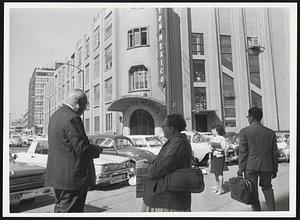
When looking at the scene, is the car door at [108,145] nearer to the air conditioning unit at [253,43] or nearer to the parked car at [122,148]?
the parked car at [122,148]

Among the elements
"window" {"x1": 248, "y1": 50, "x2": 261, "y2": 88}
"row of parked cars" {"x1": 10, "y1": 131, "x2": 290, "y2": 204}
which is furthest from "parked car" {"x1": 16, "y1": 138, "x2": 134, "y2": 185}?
Result: "window" {"x1": 248, "y1": 50, "x2": 261, "y2": 88}

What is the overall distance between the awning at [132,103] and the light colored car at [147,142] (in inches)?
18.7

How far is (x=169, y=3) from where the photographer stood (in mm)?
3625

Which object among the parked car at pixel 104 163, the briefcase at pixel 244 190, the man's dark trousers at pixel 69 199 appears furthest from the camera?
the parked car at pixel 104 163

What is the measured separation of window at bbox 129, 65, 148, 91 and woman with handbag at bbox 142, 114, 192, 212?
7.99 feet

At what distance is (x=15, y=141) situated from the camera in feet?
11.7

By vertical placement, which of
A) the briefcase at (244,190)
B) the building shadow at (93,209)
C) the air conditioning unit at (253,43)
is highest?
the air conditioning unit at (253,43)

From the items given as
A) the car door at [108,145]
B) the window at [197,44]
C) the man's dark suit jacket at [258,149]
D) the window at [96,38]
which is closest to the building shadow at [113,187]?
the car door at [108,145]

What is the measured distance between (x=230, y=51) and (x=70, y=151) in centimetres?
338

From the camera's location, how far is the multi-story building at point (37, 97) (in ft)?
11.9

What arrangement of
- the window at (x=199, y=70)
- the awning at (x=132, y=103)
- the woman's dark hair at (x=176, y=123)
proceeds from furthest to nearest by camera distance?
the window at (x=199, y=70)
the awning at (x=132, y=103)
the woman's dark hair at (x=176, y=123)

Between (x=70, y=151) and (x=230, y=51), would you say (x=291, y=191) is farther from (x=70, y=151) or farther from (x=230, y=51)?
(x=70, y=151)

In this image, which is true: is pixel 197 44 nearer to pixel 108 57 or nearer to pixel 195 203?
pixel 108 57

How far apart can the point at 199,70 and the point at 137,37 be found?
3.83 ft
